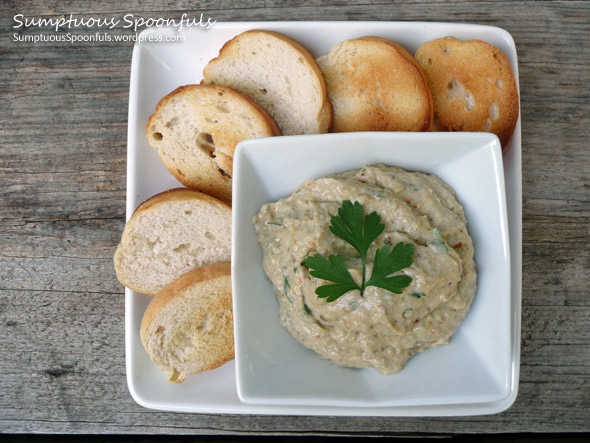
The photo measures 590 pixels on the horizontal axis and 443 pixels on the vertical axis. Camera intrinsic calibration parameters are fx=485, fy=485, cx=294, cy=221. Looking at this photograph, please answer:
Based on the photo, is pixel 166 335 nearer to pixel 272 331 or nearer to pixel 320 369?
pixel 272 331

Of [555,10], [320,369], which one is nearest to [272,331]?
[320,369]

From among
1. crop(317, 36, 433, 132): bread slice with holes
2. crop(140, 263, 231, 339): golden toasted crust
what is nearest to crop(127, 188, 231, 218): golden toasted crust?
crop(140, 263, 231, 339): golden toasted crust

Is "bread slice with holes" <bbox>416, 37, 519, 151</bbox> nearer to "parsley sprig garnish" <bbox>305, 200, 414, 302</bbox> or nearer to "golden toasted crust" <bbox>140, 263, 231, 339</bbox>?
"parsley sprig garnish" <bbox>305, 200, 414, 302</bbox>

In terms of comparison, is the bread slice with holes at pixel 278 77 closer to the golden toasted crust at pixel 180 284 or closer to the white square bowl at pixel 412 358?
the white square bowl at pixel 412 358

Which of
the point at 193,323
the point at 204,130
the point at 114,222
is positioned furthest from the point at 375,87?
the point at 114,222

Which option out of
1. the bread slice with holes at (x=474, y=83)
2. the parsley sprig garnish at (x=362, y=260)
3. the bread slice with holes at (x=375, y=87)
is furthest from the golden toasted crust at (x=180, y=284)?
the bread slice with holes at (x=474, y=83)
